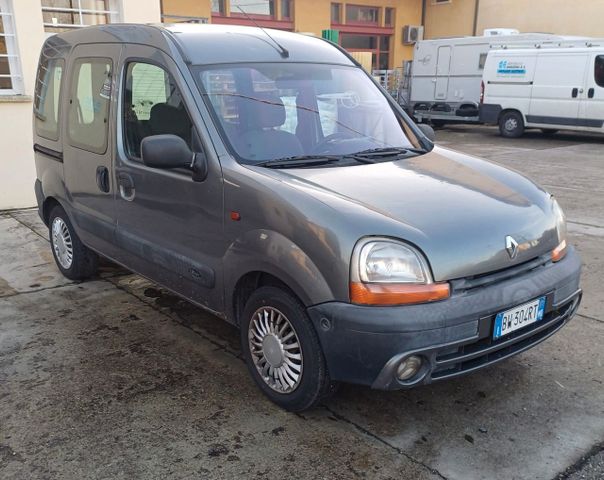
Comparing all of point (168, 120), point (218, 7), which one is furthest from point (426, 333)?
point (218, 7)

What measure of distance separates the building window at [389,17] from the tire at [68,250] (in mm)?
20350

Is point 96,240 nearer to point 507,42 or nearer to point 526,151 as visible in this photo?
point 526,151

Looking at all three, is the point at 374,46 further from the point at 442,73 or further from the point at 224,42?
the point at 224,42

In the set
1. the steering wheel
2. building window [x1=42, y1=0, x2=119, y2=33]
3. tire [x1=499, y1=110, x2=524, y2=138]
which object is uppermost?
building window [x1=42, y1=0, x2=119, y2=33]

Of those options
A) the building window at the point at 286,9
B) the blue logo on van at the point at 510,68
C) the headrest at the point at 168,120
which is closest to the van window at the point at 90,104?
the headrest at the point at 168,120

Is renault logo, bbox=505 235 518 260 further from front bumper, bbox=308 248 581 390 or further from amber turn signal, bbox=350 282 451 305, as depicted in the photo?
amber turn signal, bbox=350 282 451 305

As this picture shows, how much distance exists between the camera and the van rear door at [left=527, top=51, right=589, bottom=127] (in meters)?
14.3

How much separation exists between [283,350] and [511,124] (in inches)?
→ 587

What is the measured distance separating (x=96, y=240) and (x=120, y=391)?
1.47 metres

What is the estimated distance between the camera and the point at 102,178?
403cm

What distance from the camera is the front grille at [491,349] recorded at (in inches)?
103

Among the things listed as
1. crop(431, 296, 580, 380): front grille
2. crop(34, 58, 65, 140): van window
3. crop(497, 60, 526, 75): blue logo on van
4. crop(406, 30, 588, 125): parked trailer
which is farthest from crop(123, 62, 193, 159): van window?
crop(406, 30, 588, 125): parked trailer

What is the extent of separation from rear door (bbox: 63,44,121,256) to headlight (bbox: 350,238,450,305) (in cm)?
214

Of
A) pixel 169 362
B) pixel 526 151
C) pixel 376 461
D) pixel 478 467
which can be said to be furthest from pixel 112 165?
pixel 526 151
